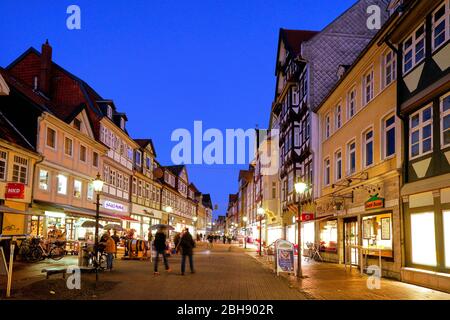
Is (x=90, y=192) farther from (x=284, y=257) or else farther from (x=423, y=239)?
(x=423, y=239)

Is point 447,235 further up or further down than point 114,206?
further down

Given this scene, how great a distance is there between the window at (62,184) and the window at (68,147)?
1.63 m

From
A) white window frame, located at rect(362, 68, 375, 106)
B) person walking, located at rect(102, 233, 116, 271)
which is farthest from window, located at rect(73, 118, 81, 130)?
white window frame, located at rect(362, 68, 375, 106)

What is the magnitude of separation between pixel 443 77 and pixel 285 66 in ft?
93.6

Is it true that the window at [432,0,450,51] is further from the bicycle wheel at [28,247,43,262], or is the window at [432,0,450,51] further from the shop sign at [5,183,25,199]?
the bicycle wheel at [28,247,43,262]

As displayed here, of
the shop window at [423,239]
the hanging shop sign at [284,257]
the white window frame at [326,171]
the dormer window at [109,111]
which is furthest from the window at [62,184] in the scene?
the shop window at [423,239]

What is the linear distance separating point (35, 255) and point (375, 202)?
16.8 m

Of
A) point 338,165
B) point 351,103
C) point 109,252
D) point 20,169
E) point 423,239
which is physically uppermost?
point 351,103

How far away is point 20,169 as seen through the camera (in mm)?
27656

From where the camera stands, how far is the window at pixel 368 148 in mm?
21812

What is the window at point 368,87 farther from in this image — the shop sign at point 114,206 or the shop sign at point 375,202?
the shop sign at point 114,206

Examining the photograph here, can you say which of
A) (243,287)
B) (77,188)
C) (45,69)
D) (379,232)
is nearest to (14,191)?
(77,188)
